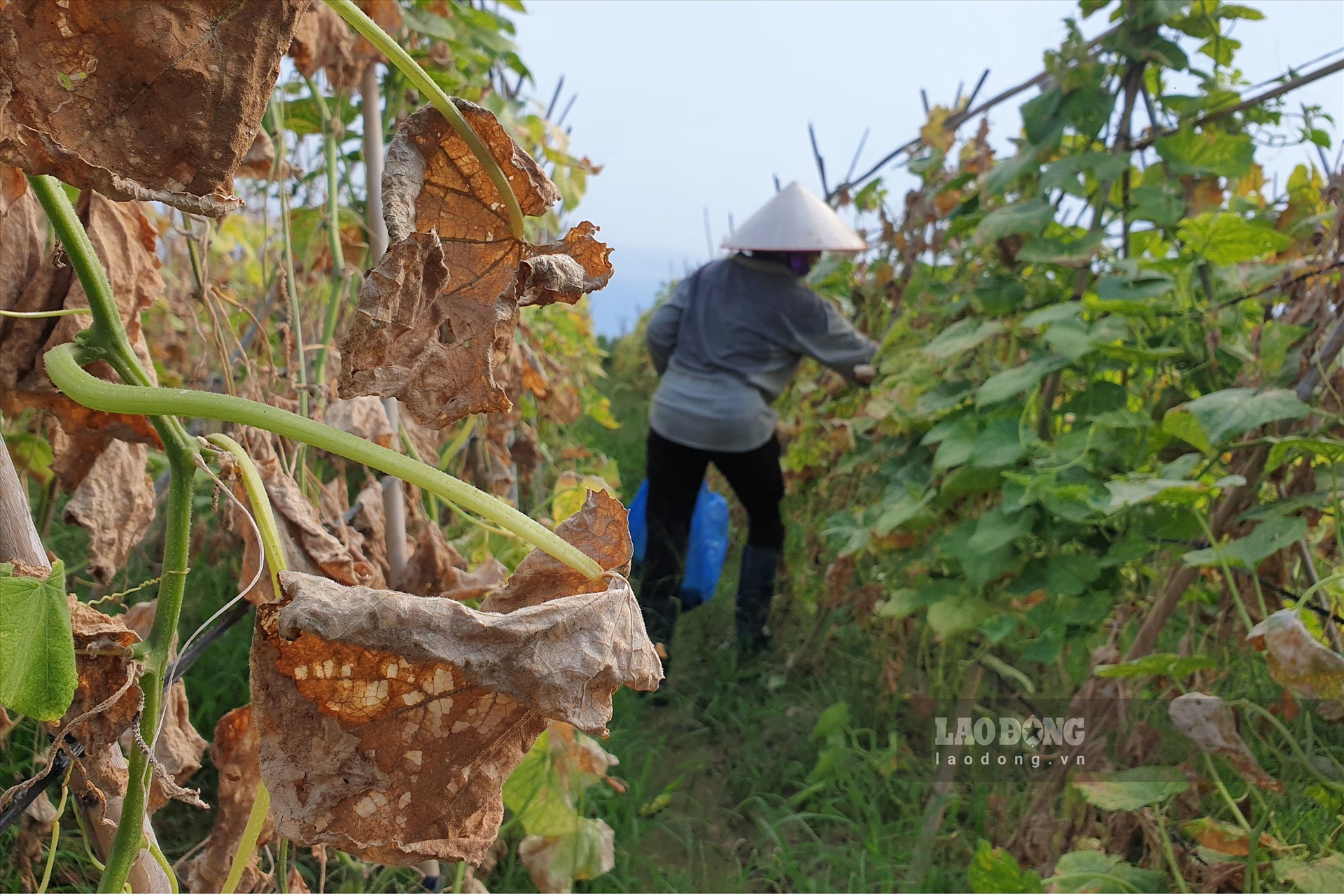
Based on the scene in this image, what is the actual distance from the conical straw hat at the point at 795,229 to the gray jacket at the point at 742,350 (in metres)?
0.10

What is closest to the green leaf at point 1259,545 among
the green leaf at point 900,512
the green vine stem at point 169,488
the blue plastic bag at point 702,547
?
the green leaf at point 900,512

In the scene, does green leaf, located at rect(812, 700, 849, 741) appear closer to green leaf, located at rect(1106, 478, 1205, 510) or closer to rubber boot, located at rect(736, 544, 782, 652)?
rubber boot, located at rect(736, 544, 782, 652)

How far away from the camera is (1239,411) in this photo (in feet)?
4.00

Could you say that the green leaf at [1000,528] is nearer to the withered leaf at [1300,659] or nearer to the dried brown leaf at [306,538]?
the withered leaf at [1300,659]

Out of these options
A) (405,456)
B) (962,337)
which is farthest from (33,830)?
(962,337)

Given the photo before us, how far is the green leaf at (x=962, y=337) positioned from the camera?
1.94m

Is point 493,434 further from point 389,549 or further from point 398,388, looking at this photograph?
point 398,388

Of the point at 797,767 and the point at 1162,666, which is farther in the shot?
the point at 797,767

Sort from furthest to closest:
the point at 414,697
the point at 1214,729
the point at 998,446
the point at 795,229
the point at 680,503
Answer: the point at 680,503, the point at 795,229, the point at 998,446, the point at 1214,729, the point at 414,697

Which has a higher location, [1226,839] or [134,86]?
[134,86]

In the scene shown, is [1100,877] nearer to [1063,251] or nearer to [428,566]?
[428,566]

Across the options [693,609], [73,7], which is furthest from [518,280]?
[693,609]

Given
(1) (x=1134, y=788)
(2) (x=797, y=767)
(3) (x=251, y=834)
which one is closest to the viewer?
(3) (x=251, y=834)

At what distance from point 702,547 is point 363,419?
2270mm
